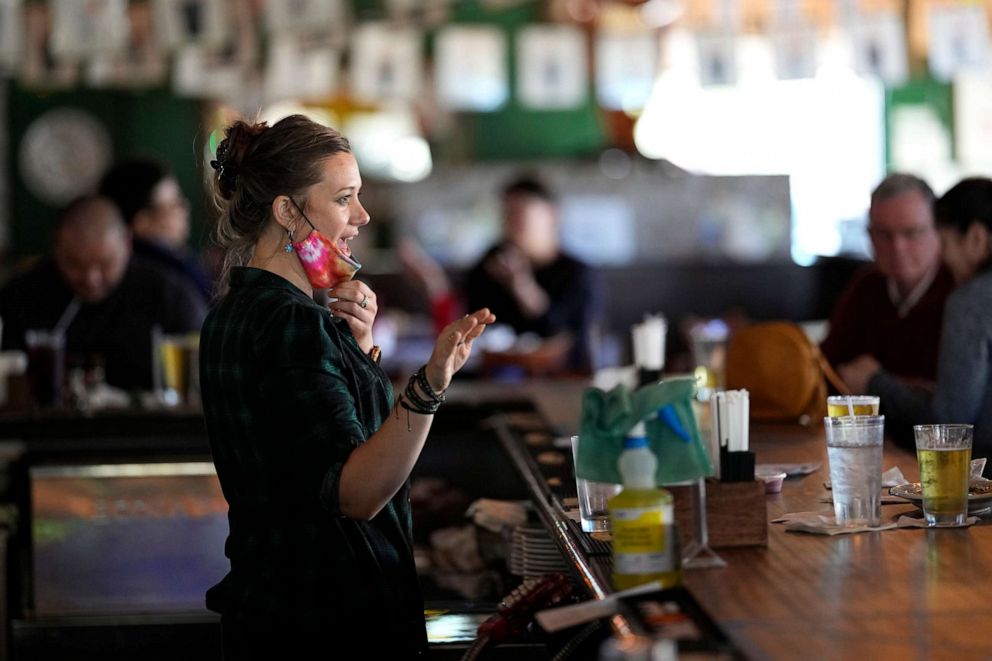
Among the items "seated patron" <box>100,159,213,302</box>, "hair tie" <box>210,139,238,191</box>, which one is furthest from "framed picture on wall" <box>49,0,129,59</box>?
"hair tie" <box>210,139,238,191</box>

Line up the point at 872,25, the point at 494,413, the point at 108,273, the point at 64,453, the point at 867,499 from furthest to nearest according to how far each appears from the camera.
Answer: the point at 872,25, the point at 108,273, the point at 494,413, the point at 64,453, the point at 867,499

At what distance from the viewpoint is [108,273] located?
179 inches

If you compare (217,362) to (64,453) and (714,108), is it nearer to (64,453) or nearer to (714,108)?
(64,453)

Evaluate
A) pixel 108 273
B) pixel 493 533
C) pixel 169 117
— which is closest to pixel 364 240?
pixel 169 117

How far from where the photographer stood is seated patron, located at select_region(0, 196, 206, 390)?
14.7ft

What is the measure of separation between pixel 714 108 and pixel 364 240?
2.72 metres

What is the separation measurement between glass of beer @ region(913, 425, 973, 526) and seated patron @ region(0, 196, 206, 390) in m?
3.03

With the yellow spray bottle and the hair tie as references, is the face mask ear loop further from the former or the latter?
the yellow spray bottle

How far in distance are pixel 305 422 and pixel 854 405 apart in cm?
110

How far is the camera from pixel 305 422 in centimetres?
193

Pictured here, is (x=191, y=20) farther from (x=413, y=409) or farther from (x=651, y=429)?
(x=651, y=429)

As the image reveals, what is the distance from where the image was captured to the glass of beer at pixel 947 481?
6.86 feet

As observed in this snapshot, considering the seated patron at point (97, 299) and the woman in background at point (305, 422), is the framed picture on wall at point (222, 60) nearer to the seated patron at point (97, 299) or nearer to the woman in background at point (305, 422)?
the seated patron at point (97, 299)

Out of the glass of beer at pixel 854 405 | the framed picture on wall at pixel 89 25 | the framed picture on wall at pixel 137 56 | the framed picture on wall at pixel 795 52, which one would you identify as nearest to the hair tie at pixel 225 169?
the glass of beer at pixel 854 405
